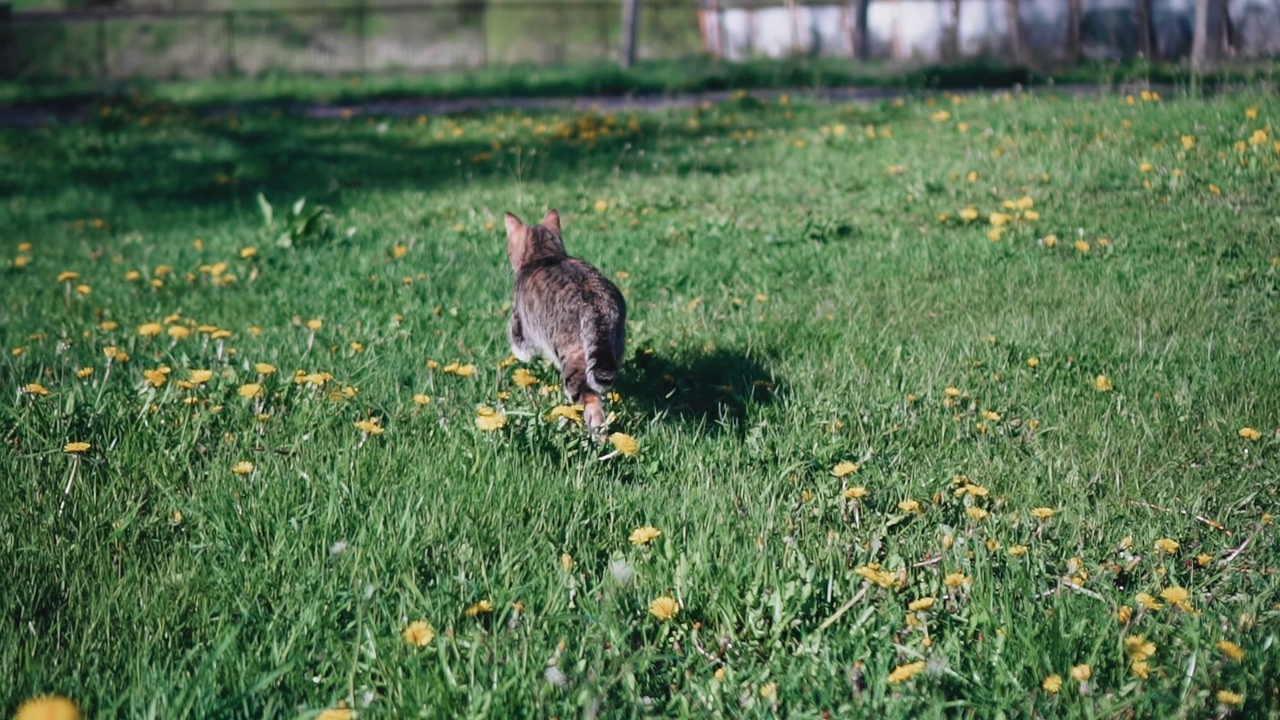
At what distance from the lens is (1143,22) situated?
19.2m

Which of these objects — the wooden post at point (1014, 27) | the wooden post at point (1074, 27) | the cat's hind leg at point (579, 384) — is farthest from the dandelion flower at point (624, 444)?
the wooden post at point (1074, 27)

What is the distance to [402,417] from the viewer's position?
148 inches

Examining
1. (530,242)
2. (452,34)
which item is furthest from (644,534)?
(452,34)

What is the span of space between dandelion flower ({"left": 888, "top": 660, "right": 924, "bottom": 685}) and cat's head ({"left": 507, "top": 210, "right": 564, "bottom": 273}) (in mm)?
2888

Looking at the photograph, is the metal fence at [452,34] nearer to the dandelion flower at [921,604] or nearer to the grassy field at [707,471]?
the grassy field at [707,471]

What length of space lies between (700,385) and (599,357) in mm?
891

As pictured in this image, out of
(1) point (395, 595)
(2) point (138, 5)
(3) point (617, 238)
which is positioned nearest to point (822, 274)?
(3) point (617, 238)

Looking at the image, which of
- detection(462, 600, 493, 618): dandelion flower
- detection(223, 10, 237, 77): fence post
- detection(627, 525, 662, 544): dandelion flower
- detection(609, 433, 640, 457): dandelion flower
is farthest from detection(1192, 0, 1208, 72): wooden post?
detection(223, 10, 237, 77): fence post

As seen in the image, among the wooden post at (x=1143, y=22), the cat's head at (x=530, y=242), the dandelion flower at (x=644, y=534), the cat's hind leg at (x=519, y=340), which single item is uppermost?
the wooden post at (x=1143, y=22)

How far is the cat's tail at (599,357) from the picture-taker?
3.53 metres

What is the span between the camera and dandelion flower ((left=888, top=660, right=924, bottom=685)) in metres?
2.14

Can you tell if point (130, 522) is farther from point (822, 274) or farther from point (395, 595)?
point (822, 274)

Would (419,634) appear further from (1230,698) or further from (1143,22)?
(1143,22)

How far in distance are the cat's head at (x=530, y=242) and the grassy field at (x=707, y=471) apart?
46 cm
